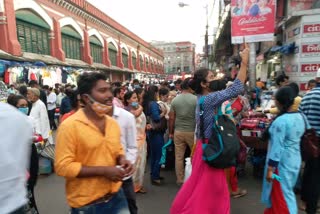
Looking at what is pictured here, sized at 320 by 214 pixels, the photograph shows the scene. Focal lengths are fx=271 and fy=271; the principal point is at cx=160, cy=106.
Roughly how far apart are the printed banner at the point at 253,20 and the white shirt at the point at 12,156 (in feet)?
25.7

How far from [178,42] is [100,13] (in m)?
97.2

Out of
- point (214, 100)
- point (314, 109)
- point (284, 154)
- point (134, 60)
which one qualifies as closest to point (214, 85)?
point (214, 100)

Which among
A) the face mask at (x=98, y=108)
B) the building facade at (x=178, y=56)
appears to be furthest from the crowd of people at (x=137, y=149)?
the building facade at (x=178, y=56)

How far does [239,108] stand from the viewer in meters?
4.41

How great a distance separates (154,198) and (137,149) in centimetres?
141

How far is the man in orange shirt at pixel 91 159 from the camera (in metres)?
1.84

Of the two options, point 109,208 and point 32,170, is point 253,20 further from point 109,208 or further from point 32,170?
point 109,208

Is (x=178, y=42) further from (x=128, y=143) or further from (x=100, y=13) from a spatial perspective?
(x=128, y=143)

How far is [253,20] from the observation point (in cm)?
845

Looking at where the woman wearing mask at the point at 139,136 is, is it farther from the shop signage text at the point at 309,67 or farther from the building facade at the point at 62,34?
the building facade at the point at 62,34

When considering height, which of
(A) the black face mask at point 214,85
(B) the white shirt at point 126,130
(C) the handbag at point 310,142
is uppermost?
(A) the black face mask at point 214,85

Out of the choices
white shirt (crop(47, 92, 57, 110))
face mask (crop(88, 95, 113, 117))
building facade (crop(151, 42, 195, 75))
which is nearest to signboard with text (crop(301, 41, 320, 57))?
face mask (crop(88, 95, 113, 117))

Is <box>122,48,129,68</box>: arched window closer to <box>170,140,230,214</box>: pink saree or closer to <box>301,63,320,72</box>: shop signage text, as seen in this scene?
<box>301,63,320,72</box>: shop signage text

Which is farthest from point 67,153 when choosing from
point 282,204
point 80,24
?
point 80,24
